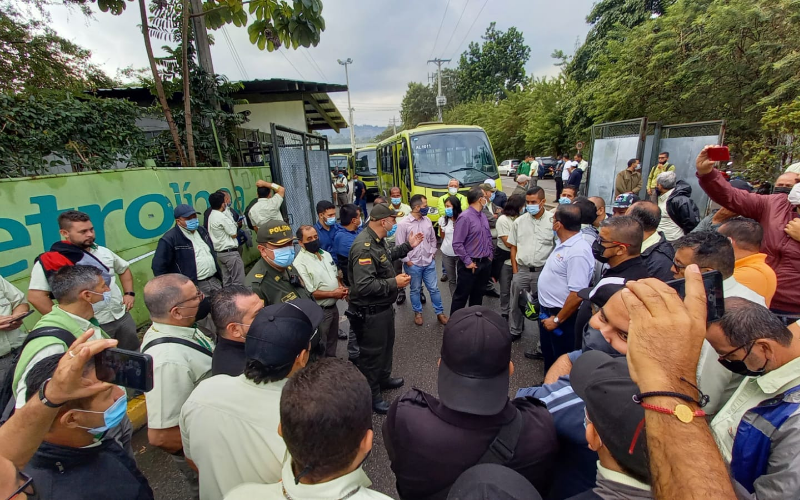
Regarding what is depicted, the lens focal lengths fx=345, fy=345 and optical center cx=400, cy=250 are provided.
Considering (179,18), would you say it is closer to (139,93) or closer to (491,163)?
(139,93)

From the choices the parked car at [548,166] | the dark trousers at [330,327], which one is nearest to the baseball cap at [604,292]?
the dark trousers at [330,327]

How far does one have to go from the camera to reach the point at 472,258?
417 centimetres

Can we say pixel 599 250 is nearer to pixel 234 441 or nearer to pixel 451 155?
pixel 234 441

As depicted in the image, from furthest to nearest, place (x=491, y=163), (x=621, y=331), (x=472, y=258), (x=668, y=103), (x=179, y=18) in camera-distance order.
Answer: (x=668, y=103) → (x=491, y=163) → (x=179, y=18) → (x=472, y=258) → (x=621, y=331)

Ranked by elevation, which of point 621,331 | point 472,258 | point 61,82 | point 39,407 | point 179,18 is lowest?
point 472,258

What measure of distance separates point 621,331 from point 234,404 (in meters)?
1.76

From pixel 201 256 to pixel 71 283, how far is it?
184 cm

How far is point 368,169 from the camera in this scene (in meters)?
18.7

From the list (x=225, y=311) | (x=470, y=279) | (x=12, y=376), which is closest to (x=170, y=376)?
(x=225, y=311)

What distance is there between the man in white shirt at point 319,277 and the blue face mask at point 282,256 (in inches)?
8.0

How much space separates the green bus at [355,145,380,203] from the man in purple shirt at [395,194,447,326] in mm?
12302

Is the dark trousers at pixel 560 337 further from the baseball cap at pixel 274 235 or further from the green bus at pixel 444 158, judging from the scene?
the green bus at pixel 444 158

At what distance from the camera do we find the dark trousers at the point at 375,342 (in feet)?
9.83

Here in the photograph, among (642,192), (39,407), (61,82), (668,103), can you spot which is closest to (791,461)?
(39,407)
